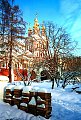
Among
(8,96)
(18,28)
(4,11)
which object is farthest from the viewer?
(18,28)

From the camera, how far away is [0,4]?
29000 mm

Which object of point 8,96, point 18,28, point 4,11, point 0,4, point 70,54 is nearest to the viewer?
point 8,96

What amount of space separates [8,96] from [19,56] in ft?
73.2

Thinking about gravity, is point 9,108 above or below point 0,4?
below

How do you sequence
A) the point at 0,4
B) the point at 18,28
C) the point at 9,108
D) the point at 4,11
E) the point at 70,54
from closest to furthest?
1. the point at 9,108
2. the point at 0,4
3. the point at 4,11
4. the point at 18,28
5. the point at 70,54

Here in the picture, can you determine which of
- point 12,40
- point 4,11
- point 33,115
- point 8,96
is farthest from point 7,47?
point 33,115

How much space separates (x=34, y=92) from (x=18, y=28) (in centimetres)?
2284

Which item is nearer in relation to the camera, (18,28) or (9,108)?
(9,108)

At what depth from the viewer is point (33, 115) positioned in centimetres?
1073

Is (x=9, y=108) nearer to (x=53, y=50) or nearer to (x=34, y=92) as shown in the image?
(x=34, y=92)

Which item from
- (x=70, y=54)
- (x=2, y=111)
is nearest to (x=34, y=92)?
(x=2, y=111)

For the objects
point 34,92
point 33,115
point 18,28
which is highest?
point 18,28

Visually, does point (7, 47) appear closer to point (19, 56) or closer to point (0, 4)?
point (19, 56)

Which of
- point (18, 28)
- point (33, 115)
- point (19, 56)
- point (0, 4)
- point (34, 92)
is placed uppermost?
point (0, 4)
